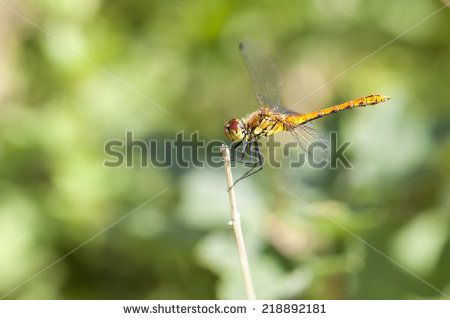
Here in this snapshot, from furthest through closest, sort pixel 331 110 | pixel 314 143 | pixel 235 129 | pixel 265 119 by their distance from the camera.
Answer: pixel 331 110 < pixel 265 119 < pixel 314 143 < pixel 235 129

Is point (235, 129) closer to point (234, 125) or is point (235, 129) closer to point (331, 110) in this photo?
point (234, 125)

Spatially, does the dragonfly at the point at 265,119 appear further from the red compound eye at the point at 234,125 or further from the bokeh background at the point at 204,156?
the bokeh background at the point at 204,156

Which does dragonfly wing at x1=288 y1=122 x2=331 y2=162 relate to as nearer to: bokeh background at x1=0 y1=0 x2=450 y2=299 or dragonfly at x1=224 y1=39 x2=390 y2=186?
dragonfly at x1=224 y1=39 x2=390 y2=186

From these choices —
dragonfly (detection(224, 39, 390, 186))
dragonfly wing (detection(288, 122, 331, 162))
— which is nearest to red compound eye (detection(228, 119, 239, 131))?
dragonfly (detection(224, 39, 390, 186))

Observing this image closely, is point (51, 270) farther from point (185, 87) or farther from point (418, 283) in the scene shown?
point (418, 283)

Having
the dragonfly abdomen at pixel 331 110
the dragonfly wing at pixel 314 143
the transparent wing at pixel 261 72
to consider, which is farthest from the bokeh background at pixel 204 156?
the transparent wing at pixel 261 72

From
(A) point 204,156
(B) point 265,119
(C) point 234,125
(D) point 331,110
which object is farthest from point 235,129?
(D) point 331,110
